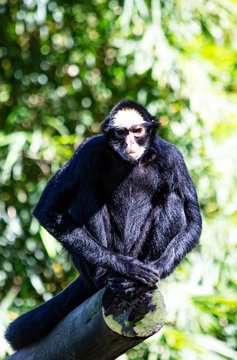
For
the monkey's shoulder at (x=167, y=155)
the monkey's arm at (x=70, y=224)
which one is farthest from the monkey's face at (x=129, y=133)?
the monkey's arm at (x=70, y=224)

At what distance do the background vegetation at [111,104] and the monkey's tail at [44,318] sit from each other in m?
2.18

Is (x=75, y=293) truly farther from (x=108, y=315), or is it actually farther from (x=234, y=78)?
(x=234, y=78)

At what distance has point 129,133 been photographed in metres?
3.33

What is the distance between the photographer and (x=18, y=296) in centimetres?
637

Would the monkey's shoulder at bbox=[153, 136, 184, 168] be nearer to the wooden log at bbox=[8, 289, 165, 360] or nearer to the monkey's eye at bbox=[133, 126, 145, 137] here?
the monkey's eye at bbox=[133, 126, 145, 137]

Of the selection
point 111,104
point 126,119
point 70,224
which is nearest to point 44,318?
point 70,224

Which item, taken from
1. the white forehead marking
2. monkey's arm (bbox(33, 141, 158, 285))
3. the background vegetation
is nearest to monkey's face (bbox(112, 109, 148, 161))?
the white forehead marking

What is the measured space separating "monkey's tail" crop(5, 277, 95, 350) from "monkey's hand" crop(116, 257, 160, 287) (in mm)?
481

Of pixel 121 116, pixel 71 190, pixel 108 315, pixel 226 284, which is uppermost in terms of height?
pixel 121 116

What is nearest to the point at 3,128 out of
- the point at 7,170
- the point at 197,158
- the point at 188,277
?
the point at 7,170

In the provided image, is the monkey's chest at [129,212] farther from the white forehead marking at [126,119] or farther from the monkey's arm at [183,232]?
the white forehead marking at [126,119]

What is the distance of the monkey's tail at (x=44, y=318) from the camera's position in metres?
3.29

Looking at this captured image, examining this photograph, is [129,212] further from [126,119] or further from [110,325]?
[110,325]

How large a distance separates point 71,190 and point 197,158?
3176mm
